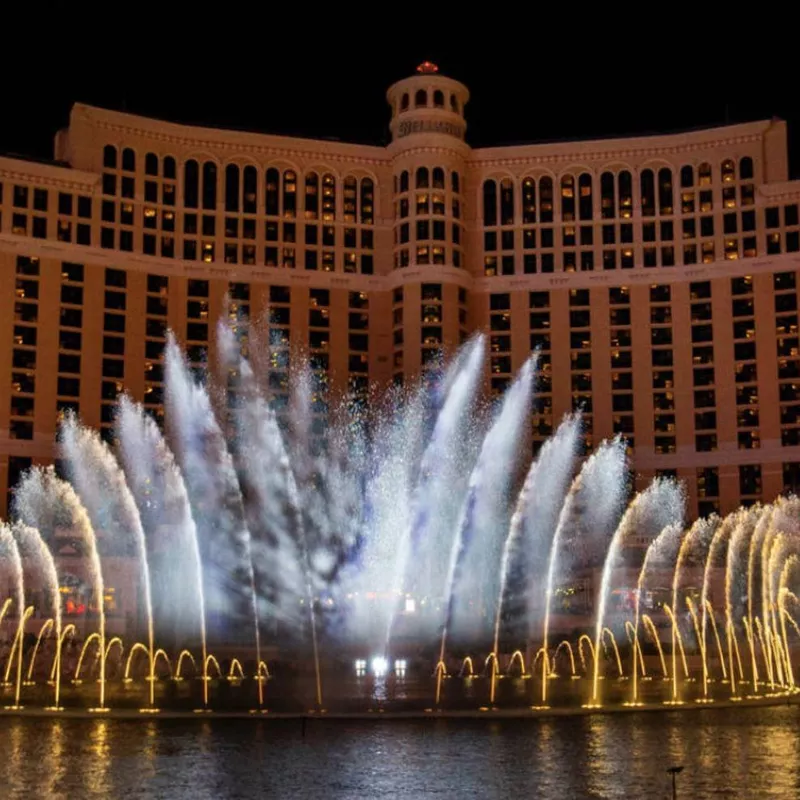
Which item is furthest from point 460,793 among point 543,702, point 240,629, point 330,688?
point 240,629

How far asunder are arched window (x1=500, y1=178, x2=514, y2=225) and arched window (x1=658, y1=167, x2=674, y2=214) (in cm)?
1530

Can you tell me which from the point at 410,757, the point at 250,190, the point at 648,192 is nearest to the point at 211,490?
the point at 250,190

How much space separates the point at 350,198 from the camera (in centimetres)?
13312

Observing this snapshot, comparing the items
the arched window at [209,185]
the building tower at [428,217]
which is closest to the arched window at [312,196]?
the building tower at [428,217]

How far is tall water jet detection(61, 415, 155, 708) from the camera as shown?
109125mm

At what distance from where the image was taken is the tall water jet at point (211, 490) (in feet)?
328

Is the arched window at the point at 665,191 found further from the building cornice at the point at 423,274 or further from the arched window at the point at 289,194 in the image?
the arched window at the point at 289,194

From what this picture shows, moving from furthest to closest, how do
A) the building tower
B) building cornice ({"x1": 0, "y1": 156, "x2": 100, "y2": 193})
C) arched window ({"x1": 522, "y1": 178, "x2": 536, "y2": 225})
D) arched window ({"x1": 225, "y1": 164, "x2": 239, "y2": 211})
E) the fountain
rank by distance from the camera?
arched window ({"x1": 522, "y1": 178, "x2": 536, "y2": 225})
arched window ({"x1": 225, "y1": 164, "x2": 239, "y2": 211})
the building tower
building cornice ({"x1": 0, "y1": 156, "x2": 100, "y2": 193})
the fountain

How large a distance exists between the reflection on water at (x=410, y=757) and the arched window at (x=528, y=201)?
95376 mm

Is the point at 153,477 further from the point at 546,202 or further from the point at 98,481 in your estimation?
the point at 546,202

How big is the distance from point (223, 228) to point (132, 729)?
3746 inches

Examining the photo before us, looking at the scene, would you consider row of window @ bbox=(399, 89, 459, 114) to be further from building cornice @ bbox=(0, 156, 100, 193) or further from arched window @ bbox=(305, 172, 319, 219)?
building cornice @ bbox=(0, 156, 100, 193)

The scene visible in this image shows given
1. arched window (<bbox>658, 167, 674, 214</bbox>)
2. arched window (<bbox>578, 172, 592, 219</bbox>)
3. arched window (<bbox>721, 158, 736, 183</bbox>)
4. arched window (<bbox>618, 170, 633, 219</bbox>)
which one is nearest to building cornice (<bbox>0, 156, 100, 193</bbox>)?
arched window (<bbox>578, 172, 592, 219</bbox>)

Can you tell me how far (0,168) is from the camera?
11806 centimetres
